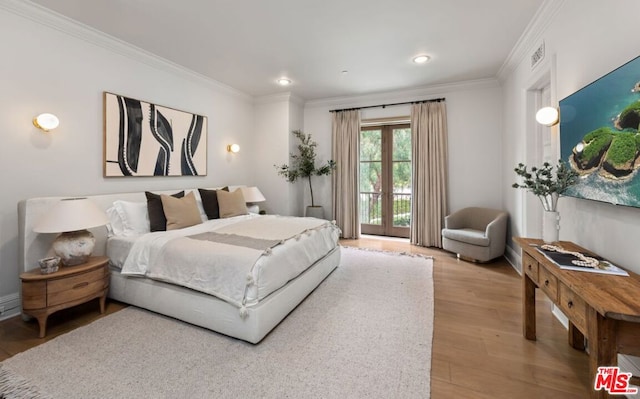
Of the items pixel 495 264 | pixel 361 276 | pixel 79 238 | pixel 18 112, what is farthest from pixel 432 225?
pixel 18 112

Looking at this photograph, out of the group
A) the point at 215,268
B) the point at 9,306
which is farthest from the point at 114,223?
the point at 215,268

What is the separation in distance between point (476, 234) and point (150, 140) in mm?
4751

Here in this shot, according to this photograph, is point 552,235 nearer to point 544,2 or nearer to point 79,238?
point 544,2

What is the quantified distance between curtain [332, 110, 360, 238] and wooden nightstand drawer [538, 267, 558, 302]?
3688 mm

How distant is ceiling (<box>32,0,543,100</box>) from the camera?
251 centimetres

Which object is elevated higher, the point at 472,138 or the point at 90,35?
the point at 90,35

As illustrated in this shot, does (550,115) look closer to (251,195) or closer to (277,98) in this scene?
(251,195)

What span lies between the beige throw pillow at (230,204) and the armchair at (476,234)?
10.7ft

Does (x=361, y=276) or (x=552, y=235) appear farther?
(x=361, y=276)

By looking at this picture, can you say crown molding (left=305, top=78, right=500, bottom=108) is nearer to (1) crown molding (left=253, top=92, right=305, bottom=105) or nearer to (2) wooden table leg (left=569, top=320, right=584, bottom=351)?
(1) crown molding (left=253, top=92, right=305, bottom=105)

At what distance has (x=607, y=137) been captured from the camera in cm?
162

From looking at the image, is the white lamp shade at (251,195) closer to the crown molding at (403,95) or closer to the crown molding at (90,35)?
the crown molding at (90,35)

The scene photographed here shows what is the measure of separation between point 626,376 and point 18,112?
461 cm

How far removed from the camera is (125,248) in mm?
2686
